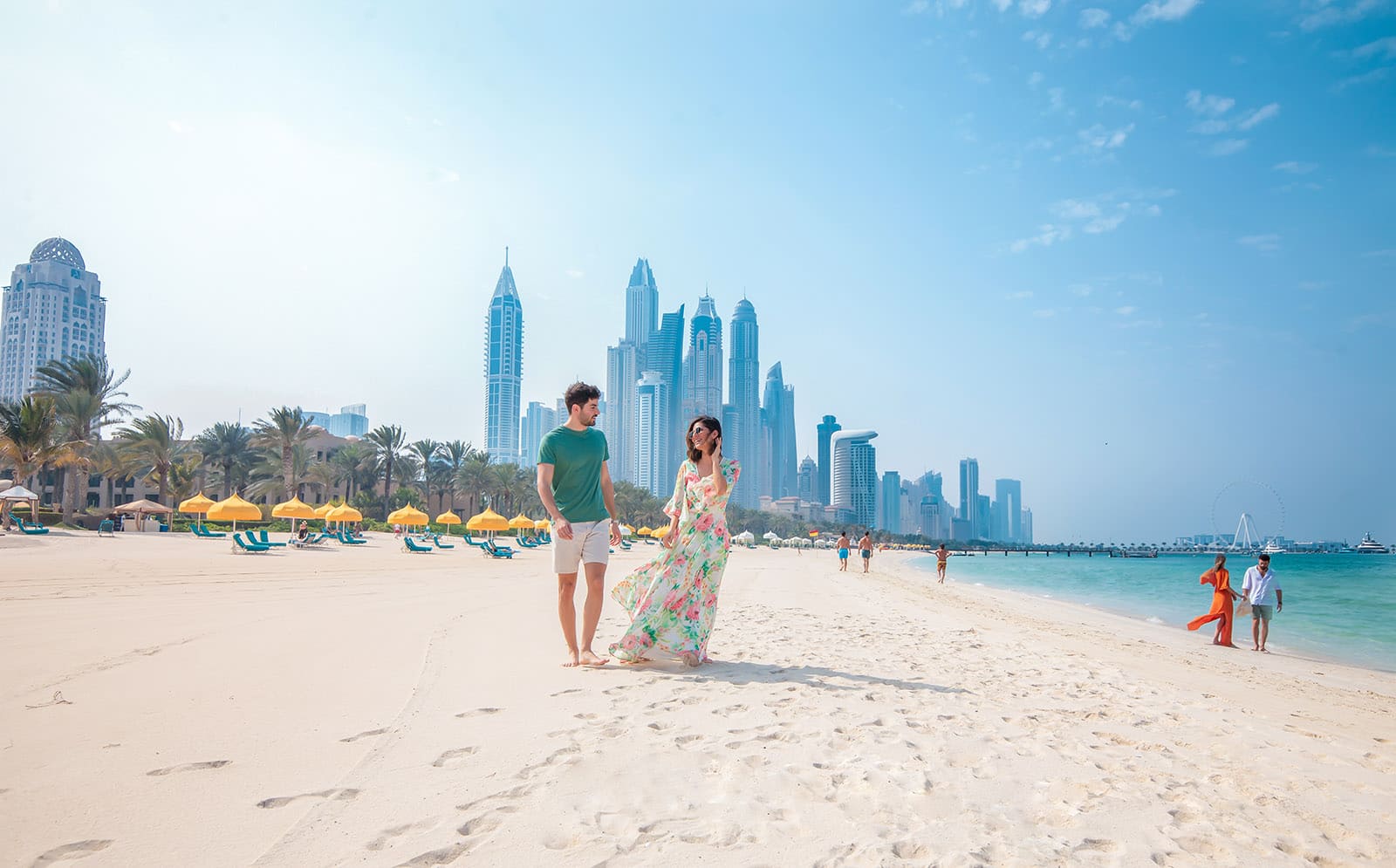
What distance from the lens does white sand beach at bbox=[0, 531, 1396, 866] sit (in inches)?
87.3

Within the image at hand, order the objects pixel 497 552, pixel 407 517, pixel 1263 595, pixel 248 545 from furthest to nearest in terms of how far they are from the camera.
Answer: pixel 407 517 < pixel 497 552 < pixel 248 545 < pixel 1263 595

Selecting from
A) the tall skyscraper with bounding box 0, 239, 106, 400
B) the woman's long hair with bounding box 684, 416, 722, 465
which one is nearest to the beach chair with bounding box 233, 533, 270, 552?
the woman's long hair with bounding box 684, 416, 722, 465

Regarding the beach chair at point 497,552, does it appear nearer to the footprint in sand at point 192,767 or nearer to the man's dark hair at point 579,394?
the man's dark hair at point 579,394

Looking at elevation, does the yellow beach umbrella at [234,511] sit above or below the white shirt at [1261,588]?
above

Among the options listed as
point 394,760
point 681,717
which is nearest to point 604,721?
point 681,717

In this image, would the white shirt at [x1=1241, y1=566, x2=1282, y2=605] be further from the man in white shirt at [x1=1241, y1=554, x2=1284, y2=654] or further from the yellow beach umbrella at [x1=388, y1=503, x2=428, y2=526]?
the yellow beach umbrella at [x1=388, y1=503, x2=428, y2=526]

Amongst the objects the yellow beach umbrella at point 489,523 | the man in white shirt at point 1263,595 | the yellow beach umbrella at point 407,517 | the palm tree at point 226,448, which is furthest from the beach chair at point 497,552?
the palm tree at point 226,448

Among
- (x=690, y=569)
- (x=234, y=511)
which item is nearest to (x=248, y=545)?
(x=234, y=511)

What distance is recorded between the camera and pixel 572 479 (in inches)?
189

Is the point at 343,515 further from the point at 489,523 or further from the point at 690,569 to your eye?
the point at 690,569

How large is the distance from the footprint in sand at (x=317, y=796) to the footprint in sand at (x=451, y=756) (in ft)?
1.17

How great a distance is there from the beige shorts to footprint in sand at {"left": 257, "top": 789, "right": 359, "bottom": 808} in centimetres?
230

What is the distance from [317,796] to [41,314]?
225500mm

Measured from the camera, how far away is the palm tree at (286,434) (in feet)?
151
